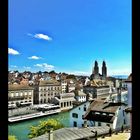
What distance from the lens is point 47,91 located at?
6348 mm

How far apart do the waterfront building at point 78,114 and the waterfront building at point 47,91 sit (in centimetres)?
65

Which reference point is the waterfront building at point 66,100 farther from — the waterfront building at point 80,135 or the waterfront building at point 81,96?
the waterfront building at point 80,135

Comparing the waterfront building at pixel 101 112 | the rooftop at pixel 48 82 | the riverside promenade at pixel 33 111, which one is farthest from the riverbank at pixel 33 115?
the waterfront building at pixel 101 112

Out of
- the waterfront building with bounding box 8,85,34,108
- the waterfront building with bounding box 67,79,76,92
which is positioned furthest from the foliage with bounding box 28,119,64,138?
the waterfront building with bounding box 67,79,76,92

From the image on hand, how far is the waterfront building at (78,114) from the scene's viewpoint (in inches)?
244

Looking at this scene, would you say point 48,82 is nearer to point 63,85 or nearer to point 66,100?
point 63,85

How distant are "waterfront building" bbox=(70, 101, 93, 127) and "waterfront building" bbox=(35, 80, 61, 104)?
0.65 metres

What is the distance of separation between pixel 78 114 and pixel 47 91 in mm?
921

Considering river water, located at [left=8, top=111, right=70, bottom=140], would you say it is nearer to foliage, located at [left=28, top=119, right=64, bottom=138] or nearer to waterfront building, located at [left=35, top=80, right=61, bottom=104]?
foliage, located at [left=28, top=119, right=64, bottom=138]
